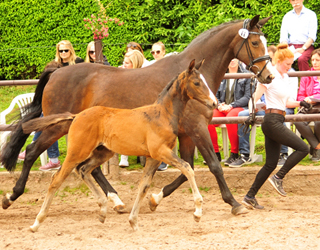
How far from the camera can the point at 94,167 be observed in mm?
4676

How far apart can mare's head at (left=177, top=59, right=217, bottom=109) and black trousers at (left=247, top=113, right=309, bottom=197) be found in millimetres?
1238

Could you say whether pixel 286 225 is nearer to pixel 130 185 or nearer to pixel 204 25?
pixel 130 185

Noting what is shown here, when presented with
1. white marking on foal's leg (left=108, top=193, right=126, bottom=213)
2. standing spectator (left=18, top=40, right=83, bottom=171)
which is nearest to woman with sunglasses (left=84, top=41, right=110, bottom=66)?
standing spectator (left=18, top=40, right=83, bottom=171)

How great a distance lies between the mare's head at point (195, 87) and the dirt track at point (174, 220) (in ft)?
3.92

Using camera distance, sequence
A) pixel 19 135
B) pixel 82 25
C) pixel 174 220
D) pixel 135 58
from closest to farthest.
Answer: pixel 174 220, pixel 19 135, pixel 135 58, pixel 82 25

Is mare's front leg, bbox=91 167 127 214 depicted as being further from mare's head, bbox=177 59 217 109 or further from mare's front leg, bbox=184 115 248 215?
mare's head, bbox=177 59 217 109

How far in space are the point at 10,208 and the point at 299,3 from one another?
576 cm

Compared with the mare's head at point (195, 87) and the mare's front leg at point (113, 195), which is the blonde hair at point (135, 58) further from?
the mare's head at point (195, 87)

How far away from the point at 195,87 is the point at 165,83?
2.86 feet

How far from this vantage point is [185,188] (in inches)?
246

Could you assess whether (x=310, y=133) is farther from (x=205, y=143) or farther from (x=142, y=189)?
(x=142, y=189)

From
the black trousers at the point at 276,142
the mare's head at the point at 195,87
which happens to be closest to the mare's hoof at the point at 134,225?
the mare's head at the point at 195,87

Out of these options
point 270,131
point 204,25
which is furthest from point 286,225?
point 204,25

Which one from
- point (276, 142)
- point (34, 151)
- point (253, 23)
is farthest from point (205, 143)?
point (34, 151)
